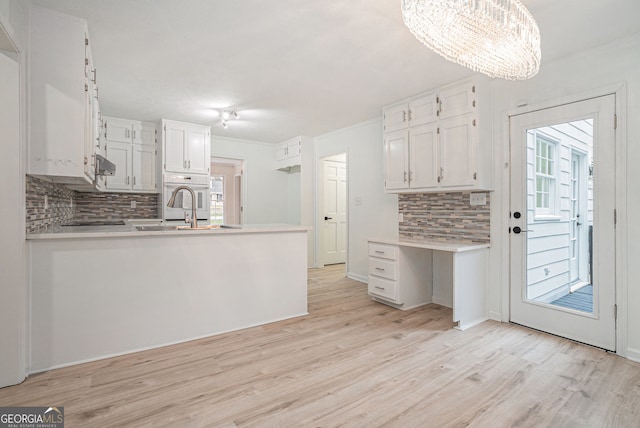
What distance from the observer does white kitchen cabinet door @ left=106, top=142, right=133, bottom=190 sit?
450 centimetres

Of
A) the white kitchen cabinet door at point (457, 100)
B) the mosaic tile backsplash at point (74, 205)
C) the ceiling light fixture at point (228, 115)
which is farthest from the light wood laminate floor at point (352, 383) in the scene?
the ceiling light fixture at point (228, 115)

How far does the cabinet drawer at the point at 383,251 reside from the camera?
11.4ft

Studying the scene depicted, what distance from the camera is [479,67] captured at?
6.23 ft

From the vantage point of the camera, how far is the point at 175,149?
4.64 metres

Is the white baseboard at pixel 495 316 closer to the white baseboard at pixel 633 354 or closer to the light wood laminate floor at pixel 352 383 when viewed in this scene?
the light wood laminate floor at pixel 352 383

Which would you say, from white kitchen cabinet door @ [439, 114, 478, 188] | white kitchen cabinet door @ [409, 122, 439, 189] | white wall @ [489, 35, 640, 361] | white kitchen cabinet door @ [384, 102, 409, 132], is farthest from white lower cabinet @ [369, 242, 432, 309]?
white wall @ [489, 35, 640, 361]

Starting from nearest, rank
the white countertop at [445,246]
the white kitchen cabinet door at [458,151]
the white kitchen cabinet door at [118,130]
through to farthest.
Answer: the white countertop at [445,246] < the white kitchen cabinet door at [458,151] < the white kitchen cabinet door at [118,130]

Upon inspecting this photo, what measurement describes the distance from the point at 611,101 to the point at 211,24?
308cm

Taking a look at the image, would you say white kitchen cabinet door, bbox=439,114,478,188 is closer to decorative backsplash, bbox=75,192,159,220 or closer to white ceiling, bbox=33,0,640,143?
white ceiling, bbox=33,0,640,143

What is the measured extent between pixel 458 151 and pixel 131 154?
448cm

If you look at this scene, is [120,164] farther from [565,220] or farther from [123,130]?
[565,220]

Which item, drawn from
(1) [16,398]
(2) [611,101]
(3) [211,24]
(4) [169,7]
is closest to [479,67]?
(2) [611,101]

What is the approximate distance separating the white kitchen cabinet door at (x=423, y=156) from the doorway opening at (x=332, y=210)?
2355 millimetres

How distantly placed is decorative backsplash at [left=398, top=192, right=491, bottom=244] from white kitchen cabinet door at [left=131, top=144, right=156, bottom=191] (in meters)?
3.75
